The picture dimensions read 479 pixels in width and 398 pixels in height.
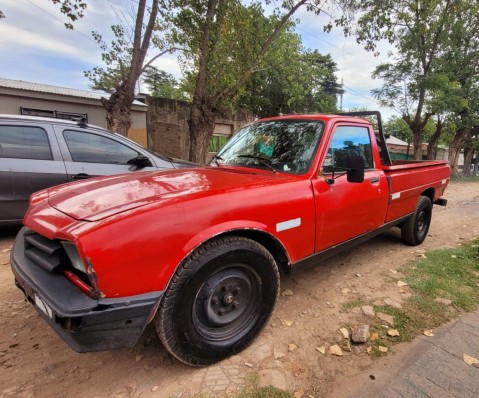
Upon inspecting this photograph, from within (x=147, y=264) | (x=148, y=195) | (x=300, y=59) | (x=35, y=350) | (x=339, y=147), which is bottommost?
(x=35, y=350)

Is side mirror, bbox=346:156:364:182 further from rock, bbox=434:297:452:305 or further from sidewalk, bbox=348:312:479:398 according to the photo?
rock, bbox=434:297:452:305

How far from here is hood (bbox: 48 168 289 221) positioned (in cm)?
194

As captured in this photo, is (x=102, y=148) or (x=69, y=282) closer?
(x=69, y=282)

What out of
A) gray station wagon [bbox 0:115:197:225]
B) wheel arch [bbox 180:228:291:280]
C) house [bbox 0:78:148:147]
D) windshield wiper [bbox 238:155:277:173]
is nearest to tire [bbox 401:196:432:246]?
windshield wiper [bbox 238:155:277:173]

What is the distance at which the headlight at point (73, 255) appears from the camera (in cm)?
175

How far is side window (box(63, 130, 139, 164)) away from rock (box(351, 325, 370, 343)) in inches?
157

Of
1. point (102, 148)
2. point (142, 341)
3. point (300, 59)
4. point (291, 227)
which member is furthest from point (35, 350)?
point (300, 59)

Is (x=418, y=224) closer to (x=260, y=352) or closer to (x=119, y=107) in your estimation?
(x=260, y=352)

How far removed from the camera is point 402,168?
4.05 m

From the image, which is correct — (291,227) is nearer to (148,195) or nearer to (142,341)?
(148,195)

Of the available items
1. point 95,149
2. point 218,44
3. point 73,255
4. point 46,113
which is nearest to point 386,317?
point 73,255

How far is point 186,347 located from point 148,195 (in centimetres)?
102

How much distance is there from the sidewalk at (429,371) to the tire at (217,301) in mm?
842

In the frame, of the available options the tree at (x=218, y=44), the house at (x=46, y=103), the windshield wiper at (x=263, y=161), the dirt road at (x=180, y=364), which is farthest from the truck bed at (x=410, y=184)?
the house at (x=46, y=103)
